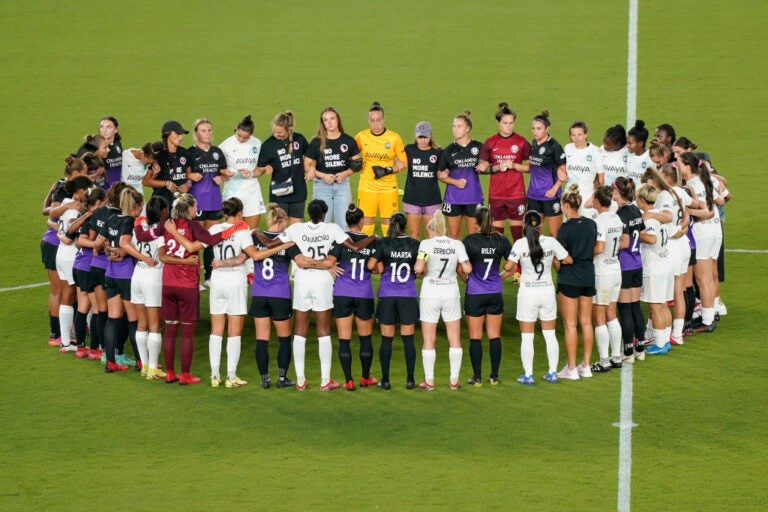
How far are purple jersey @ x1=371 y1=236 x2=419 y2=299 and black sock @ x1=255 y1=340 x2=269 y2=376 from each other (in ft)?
4.81

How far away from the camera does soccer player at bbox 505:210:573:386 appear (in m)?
14.7

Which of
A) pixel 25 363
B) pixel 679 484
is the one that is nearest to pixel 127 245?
pixel 25 363

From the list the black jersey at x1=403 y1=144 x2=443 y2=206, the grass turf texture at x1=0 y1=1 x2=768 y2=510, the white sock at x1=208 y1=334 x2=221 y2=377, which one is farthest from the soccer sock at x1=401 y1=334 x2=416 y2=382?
the black jersey at x1=403 y1=144 x2=443 y2=206

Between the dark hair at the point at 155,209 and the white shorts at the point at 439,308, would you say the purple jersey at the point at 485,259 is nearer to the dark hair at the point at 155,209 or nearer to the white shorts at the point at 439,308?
the white shorts at the point at 439,308

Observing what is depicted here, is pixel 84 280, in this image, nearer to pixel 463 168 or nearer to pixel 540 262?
pixel 463 168

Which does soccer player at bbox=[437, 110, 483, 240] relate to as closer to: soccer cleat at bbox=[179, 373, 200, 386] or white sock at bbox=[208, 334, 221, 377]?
white sock at bbox=[208, 334, 221, 377]

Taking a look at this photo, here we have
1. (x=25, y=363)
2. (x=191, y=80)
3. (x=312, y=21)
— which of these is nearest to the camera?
(x=25, y=363)

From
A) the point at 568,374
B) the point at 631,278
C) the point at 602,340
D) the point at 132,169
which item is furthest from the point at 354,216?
the point at 132,169

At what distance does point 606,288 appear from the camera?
Answer: 15.3m

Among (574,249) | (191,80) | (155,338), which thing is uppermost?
(191,80)

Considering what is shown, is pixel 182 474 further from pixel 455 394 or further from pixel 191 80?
pixel 191 80

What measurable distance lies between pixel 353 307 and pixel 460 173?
3579mm

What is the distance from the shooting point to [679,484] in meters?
12.7

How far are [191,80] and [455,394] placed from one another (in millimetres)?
16617
